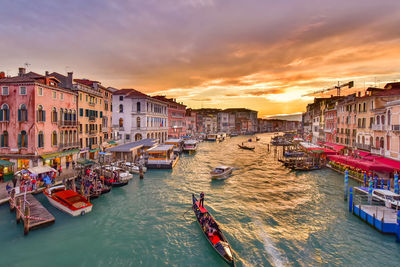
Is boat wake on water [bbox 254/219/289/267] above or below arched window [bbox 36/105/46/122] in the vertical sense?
below

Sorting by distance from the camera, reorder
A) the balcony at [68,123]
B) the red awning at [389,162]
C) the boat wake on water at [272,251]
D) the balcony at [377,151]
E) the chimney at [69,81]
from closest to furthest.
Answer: the boat wake on water at [272,251], the red awning at [389,162], the balcony at [68,123], the balcony at [377,151], the chimney at [69,81]

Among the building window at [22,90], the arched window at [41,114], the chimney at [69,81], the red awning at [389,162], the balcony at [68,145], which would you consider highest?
the chimney at [69,81]

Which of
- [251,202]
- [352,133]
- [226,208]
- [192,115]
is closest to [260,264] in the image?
[226,208]

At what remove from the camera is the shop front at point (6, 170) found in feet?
76.8

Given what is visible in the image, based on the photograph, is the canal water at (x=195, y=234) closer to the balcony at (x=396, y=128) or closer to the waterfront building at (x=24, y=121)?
the waterfront building at (x=24, y=121)

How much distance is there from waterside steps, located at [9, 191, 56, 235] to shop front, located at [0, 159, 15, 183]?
6.21 m

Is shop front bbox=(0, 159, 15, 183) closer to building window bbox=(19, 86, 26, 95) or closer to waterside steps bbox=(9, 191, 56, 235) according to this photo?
waterside steps bbox=(9, 191, 56, 235)

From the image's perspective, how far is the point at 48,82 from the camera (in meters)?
27.4

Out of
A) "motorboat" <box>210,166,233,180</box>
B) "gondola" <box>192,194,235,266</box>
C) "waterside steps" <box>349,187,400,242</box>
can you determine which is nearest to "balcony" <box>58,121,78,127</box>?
"motorboat" <box>210,166,233,180</box>

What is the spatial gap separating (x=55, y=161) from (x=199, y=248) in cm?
2354

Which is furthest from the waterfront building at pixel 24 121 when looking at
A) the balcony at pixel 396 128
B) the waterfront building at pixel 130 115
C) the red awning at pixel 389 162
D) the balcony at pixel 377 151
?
the balcony at pixel 377 151

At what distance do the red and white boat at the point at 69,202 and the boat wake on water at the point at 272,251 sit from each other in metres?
14.8

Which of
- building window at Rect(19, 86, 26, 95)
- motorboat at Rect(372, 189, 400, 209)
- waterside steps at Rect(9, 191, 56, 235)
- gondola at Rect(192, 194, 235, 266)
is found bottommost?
gondola at Rect(192, 194, 235, 266)

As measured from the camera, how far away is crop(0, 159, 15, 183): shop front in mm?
23423
